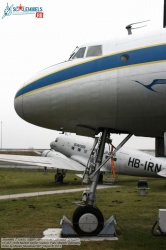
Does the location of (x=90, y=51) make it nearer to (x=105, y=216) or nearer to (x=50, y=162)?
(x=105, y=216)

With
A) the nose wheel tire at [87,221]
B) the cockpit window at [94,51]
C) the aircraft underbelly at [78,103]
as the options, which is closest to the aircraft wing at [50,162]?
the nose wheel tire at [87,221]

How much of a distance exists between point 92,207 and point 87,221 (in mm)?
395

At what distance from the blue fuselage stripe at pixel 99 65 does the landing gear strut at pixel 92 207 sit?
1.86m

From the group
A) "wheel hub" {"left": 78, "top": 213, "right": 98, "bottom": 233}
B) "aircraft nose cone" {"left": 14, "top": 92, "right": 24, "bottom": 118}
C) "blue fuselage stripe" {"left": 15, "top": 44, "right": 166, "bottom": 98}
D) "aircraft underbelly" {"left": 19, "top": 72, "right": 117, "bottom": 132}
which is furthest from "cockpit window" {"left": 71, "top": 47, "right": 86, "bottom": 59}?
"wheel hub" {"left": 78, "top": 213, "right": 98, "bottom": 233}

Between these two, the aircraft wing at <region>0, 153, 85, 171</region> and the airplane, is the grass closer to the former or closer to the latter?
the airplane

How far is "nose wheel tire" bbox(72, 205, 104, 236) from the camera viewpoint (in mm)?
10250

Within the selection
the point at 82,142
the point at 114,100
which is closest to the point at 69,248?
the point at 114,100

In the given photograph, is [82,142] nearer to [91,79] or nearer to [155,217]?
[155,217]

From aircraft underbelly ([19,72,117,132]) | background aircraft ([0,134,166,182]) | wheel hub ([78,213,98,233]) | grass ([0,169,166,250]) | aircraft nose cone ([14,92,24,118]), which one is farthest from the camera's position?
background aircraft ([0,134,166,182])

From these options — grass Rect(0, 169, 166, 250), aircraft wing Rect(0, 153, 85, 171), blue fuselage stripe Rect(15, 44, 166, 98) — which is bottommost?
grass Rect(0, 169, 166, 250)

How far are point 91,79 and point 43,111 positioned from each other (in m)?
1.54

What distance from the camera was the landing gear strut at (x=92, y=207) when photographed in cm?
1027

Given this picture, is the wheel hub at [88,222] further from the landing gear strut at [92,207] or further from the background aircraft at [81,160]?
the background aircraft at [81,160]

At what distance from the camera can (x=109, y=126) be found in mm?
10367
